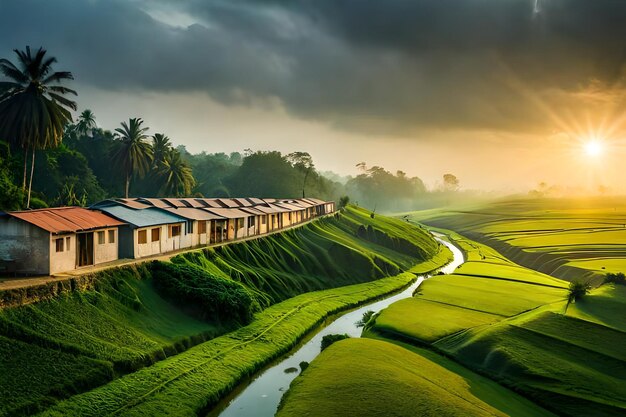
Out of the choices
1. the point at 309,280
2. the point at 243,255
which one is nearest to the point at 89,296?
the point at 243,255

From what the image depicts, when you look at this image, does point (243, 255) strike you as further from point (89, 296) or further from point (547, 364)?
point (547, 364)

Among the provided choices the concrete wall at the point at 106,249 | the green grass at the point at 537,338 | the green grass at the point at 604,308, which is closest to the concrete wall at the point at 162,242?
the concrete wall at the point at 106,249

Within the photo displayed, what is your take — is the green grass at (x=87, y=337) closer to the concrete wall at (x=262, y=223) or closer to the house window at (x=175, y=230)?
the house window at (x=175, y=230)

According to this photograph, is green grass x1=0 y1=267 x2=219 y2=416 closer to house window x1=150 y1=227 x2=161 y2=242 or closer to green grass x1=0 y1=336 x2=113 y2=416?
green grass x1=0 y1=336 x2=113 y2=416

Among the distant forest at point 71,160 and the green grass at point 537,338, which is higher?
the distant forest at point 71,160

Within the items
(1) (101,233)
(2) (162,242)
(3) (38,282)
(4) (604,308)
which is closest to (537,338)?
(4) (604,308)

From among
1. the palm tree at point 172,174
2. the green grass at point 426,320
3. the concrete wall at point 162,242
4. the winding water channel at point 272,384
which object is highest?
the palm tree at point 172,174
